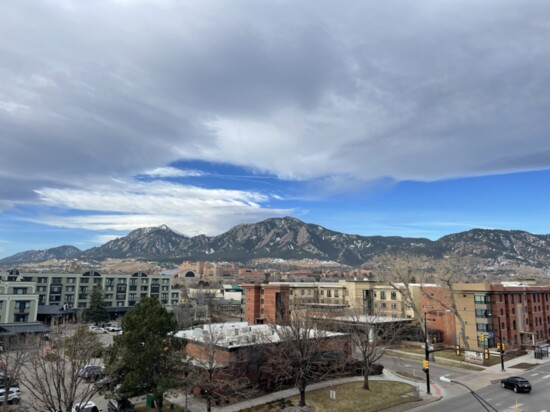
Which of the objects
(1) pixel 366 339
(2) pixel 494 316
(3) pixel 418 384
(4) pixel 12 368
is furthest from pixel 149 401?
(2) pixel 494 316

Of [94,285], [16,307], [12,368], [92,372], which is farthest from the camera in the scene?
[94,285]

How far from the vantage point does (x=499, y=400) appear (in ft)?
117

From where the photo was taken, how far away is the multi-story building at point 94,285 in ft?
366

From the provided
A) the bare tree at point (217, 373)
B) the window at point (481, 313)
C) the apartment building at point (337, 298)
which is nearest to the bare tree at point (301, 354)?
the bare tree at point (217, 373)

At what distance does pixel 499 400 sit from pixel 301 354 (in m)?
20.0

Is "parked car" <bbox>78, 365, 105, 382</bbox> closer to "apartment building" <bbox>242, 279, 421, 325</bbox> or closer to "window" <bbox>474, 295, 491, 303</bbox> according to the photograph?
"apartment building" <bbox>242, 279, 421, 325</bbox>

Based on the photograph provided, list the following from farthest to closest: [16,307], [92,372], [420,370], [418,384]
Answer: [16,307] < [420,370] < [418,384] < [92,372]

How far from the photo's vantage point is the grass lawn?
109 ft

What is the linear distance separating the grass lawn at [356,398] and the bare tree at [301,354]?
1.55 meters

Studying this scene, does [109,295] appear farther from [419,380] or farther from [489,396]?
[489,396]

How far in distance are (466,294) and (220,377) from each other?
5238 centimetres

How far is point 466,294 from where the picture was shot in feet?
223

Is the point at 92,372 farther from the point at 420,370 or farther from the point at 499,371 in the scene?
→ the point at 499,371

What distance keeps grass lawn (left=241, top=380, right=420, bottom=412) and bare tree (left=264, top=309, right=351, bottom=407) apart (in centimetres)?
155
